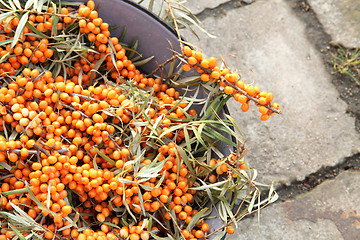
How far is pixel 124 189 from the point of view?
34.4 inches

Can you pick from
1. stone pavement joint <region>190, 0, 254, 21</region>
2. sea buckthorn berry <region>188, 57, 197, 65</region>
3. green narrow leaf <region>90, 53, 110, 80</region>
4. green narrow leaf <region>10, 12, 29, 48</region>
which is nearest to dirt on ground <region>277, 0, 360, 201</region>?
stone pavement joint <region>190, 0, 254, 21</region>

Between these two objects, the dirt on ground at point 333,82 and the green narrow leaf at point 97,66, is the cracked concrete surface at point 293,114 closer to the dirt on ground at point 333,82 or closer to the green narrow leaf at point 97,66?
the dirt on ground at point 333,82

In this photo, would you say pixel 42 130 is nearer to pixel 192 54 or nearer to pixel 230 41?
pixel 192 54

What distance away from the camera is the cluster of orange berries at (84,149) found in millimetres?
857

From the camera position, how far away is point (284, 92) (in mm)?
1553

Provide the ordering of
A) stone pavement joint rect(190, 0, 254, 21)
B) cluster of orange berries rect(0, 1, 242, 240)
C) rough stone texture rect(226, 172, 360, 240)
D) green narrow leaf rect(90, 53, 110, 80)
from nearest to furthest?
cluster of orange berries rect(0, 1, 242, 240)
green narrow leaf rect(90, 53, 110, 80)
rough stone texture rect(226, 172, 360, 240)
stone pavement joint rect(190, 0, 254, 21)

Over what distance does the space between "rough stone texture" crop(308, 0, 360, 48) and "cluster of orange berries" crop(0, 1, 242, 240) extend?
968mm

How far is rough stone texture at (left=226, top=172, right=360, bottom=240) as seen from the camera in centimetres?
141

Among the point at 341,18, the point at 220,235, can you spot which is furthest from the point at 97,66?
the point at 341,18

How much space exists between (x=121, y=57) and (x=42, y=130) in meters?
0.29

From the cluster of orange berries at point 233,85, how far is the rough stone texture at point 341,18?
2.99ft

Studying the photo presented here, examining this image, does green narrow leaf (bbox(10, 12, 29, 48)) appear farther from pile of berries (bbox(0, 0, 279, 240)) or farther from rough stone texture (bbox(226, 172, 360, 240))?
rough stone texture (bbox(226, 172, 360, 240))

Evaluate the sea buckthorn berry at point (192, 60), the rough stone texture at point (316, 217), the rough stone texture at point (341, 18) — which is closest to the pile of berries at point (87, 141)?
the sea buckthorn berry at point (192, 60)


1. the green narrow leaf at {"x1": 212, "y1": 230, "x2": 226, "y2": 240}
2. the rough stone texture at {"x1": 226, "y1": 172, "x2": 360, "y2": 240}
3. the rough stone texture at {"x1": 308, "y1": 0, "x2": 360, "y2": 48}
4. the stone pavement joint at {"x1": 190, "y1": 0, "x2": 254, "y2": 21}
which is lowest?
the rough stone texture at {"x1": 226, "y1": 172, "x2": 360, "y2": 240}
